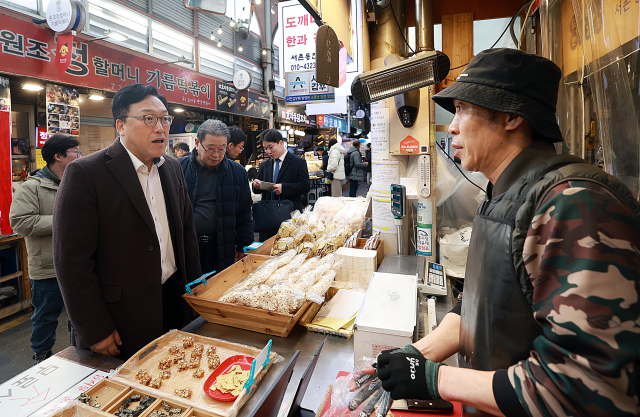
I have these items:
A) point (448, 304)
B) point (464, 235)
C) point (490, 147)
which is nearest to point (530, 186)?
point (490, 147)

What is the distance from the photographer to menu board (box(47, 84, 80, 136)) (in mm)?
4965

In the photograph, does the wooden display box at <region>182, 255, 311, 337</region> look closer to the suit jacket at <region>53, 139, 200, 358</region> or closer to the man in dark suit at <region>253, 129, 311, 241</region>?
the suit jacket at <region>53, 139, 200, 358</region>

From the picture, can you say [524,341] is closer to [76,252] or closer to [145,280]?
[145,280]

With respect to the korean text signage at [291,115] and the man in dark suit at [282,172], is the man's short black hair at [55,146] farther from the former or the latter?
the korean text signage at [291,115]

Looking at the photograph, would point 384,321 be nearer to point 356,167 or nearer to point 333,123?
point 356,167

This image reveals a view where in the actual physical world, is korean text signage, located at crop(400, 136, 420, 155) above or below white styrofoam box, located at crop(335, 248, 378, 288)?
above

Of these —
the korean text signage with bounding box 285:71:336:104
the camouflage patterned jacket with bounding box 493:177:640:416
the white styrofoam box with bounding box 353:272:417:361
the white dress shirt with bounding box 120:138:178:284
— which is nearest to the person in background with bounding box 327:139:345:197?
the korean text signage with bounding box 285:71:336:104

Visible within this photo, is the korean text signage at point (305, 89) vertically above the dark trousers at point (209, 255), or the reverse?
the korean text signage at point (305, 89)

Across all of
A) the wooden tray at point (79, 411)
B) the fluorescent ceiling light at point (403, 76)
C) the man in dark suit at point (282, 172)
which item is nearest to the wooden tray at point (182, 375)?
the wooden tray at point (79, 411)

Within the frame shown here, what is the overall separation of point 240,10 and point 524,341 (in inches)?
460

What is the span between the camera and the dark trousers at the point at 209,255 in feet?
10.5

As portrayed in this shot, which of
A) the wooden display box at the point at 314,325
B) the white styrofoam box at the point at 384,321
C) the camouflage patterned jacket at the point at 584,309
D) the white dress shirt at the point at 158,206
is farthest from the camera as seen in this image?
the white dress shirt at the point at 158,206

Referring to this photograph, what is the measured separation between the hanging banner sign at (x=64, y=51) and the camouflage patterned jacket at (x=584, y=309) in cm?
604

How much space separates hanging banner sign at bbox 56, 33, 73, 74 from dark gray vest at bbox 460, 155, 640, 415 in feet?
19.3
